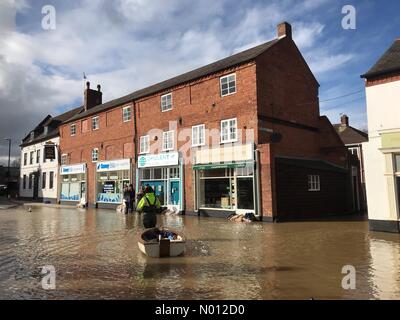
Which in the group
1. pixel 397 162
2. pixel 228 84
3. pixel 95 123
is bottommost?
pixel 397 162

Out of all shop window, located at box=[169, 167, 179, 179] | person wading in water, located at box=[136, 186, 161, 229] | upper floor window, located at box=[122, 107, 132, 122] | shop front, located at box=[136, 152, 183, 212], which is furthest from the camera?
upper floor window, located at box=[122, 107, 132, 122]

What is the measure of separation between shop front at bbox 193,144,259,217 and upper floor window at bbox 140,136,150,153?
5.24m

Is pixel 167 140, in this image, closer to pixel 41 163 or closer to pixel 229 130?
pixel 229 130

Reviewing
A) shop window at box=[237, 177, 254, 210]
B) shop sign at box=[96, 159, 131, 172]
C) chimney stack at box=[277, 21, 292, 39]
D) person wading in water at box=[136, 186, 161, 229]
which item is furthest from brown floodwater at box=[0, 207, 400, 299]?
chimney stack at box=[277, 21, 292, 39]

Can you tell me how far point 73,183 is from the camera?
109ft

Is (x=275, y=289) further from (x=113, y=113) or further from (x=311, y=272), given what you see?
(x=113, y=113)

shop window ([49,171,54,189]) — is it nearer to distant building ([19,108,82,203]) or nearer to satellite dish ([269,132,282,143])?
distant building ([19,108,82,203])

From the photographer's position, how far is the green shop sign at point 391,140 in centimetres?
1293

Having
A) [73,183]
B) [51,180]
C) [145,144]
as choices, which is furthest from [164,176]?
[51,180]

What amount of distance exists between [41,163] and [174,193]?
922 inches

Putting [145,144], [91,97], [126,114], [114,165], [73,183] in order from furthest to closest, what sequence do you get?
[91,97]
[73,183]
[114,165]
[126,114]
[145,144]

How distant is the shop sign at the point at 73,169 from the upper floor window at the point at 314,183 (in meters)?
19.8

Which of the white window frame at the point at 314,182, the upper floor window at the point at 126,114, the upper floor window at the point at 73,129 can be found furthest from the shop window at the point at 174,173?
the upper floor window at the point at 73,129

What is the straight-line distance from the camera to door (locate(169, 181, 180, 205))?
74.2 feet
